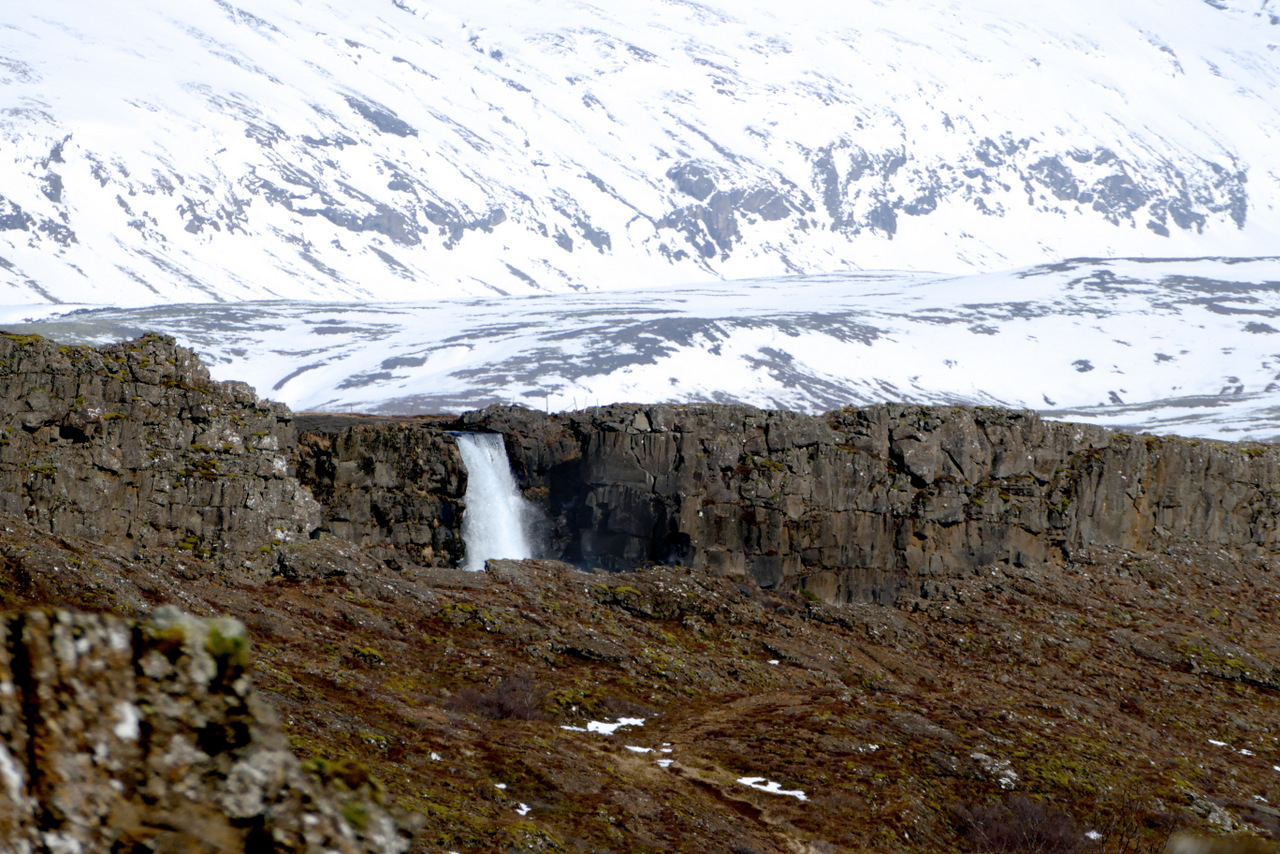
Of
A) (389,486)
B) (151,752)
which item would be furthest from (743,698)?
(151,752)

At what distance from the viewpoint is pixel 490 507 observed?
2340 inches

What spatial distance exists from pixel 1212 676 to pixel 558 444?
103 ft

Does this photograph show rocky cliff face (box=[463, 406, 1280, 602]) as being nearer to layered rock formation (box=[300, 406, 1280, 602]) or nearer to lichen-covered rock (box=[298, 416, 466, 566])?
layered rock formation (box=[300, 406, 1280, 602])

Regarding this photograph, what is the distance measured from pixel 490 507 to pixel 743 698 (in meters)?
22.5

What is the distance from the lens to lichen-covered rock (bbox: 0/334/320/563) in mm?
40406

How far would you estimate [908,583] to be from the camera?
59.6 meters

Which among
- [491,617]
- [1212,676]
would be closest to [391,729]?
[491,617]

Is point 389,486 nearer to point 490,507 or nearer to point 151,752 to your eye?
point 490,507

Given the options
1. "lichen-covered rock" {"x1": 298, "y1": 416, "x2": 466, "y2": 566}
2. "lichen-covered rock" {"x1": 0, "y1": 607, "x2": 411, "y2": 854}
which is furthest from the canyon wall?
"lichen-covered rock" {"x1": 0, "y1": 607, "x2": 411, "y2": 854}

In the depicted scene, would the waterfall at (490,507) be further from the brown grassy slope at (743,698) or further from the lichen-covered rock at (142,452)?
the lichen-covered rock at (142,452)

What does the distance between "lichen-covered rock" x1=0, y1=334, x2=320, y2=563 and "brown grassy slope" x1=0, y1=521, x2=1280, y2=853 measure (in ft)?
6.66

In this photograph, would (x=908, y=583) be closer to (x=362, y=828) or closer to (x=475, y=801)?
(x=475, y=801)

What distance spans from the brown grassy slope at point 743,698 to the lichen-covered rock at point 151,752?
13435 mm

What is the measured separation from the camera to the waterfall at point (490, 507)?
58.0 metres
